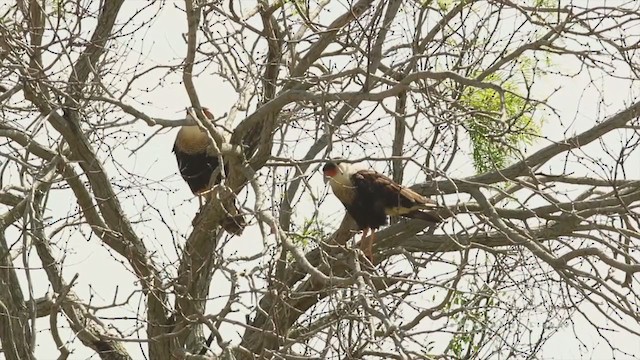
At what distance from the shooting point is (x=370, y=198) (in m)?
6.10

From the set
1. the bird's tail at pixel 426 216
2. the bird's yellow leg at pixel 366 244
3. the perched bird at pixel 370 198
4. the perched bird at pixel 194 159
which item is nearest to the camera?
the bird's tail at pixel 426 216

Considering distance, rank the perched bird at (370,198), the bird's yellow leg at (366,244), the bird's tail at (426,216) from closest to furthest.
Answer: the bird's tail at (426,216) < the perched bird at (370,198) < the bird's yellow leg at (366,244)

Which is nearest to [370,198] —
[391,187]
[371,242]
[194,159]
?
[391,187]

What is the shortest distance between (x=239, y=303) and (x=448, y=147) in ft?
6.26

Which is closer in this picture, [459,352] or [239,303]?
[239,303]

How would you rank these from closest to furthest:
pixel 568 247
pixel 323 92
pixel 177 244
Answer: pixel 323 92 → pixel 568 247 → pixel 177 244

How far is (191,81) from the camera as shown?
5586mm

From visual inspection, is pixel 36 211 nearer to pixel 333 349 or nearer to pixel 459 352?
pixel 333 349

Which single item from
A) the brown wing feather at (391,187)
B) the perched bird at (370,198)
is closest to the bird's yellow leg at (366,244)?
the perched bird at (370,198)

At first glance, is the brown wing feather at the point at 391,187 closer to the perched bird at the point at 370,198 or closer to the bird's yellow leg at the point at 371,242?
the perched bird at the point at 370,198

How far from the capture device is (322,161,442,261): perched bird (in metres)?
5.95

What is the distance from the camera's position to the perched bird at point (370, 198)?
19.5 feet

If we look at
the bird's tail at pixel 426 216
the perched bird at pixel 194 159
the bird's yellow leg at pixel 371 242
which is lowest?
the bird's tail at pixel 426 216

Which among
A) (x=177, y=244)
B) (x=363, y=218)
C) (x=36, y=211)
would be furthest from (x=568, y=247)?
(x=36, y=211)
